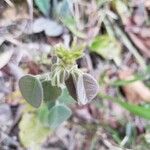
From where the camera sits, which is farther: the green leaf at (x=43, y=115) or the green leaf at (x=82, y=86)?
the green leaf at (x=43, y=115)

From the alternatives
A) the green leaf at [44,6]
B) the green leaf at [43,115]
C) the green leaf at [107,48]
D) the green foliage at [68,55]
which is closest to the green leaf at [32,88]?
the green foliage at [68,55]

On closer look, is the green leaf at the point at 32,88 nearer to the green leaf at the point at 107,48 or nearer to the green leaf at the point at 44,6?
the green leaf at the point at 44,6

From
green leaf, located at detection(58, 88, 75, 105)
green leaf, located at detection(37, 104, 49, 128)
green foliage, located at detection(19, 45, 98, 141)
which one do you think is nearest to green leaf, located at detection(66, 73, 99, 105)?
green foliage, located at detection(19, 45, 98, 141)

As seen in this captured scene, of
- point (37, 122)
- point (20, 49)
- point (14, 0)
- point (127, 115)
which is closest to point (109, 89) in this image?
point (127, 115)

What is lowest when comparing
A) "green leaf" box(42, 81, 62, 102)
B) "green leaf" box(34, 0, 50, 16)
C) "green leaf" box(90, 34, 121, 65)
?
"green leaf" box(42, 81, 62, 102)

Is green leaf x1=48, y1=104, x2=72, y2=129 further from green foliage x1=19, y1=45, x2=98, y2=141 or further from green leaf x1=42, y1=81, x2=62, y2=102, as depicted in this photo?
green leaf x1=42, y1=81, x2=62, y2=102

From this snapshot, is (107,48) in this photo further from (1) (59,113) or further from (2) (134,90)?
(1) (59,113)

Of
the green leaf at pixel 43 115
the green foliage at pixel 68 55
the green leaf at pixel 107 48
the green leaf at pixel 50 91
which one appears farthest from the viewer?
the green leaf at pixel 107 48
